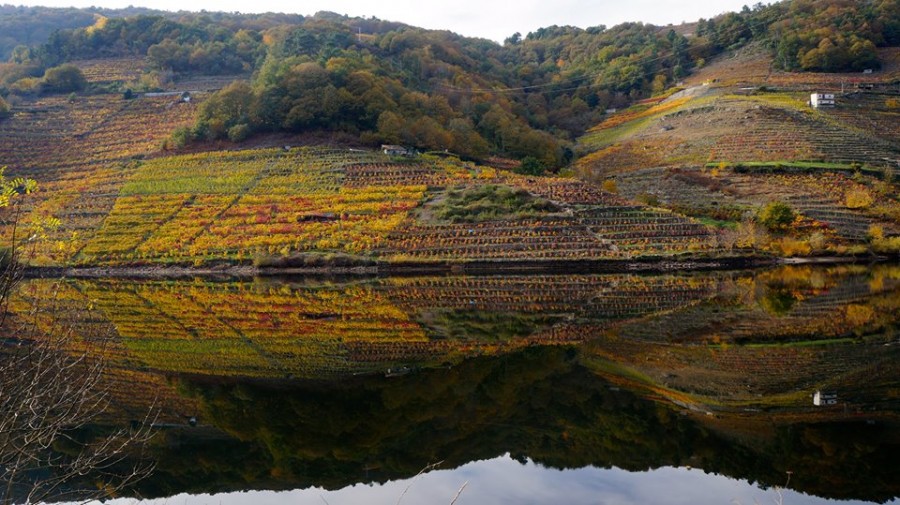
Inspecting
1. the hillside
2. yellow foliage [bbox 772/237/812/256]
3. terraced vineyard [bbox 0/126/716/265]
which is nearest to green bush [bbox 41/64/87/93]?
the hillside

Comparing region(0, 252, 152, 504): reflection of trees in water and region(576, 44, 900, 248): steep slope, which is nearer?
region(0, 252, 152, 504): reflection of trees in water

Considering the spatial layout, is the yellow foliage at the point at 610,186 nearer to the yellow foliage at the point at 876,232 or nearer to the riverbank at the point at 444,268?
the riverbank at the point at 444,268

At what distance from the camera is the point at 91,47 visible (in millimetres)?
119062

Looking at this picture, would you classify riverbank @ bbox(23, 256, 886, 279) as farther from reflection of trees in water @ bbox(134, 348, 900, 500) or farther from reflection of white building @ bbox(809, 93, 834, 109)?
reflection of trees in water @ bbox(134, 348, 900, 500)

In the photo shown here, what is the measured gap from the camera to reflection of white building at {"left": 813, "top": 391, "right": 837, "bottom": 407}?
15.9 meters

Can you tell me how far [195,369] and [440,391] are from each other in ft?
31.3

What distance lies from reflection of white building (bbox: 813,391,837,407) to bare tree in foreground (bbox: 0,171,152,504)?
13.9 metres

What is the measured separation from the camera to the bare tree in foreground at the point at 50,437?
9391 mm

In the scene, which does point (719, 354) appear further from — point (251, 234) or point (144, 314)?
point (251, 234)

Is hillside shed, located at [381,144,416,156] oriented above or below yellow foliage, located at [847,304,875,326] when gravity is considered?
above

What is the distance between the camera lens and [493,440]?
14867 millimetres

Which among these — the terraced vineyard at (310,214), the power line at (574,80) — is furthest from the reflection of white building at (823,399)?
the power line at (574,80)

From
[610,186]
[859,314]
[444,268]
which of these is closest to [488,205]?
[444,268]

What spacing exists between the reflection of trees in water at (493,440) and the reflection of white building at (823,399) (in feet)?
5.46
